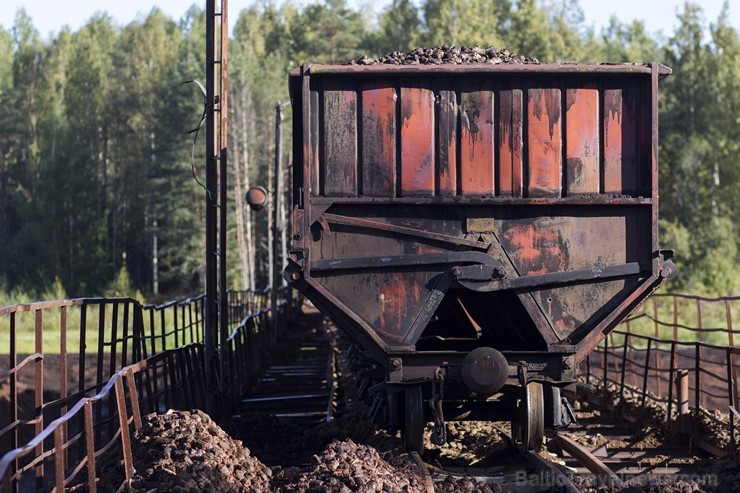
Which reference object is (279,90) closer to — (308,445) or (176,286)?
(176,286)

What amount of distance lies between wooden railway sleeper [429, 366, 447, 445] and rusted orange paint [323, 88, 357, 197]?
192cm

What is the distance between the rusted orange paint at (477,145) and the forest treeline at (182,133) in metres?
40.6

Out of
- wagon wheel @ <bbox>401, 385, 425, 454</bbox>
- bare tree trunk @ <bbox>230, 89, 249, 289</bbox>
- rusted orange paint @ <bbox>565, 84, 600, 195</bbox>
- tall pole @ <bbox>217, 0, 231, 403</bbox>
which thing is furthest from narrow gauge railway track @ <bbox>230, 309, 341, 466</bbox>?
bare tree trunk @ <bbox>230, 89, 249, 289</bbox>

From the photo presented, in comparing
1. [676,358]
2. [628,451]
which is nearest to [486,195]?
[628,451]

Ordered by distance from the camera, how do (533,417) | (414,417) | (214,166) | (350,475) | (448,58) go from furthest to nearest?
(214,166) < (448,58) < (414,417) < (533,417) < (350,475)

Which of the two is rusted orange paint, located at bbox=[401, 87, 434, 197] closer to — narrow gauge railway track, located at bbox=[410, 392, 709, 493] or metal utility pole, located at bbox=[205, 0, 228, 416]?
narrow gauge railway track, located at bbox=[410, 392, 709, 493]

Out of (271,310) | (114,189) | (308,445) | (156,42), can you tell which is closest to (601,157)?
(308,445)

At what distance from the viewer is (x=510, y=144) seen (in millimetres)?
9773

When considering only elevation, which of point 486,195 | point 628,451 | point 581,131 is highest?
point 581,131

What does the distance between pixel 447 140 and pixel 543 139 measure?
3.05 ft

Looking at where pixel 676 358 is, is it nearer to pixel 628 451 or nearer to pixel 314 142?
pixel 628 451

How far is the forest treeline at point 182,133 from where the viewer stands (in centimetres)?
5294

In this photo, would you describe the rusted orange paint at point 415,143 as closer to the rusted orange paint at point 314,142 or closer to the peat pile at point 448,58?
the peat pile at point 448,58

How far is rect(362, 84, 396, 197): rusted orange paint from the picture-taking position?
9.75 meters
